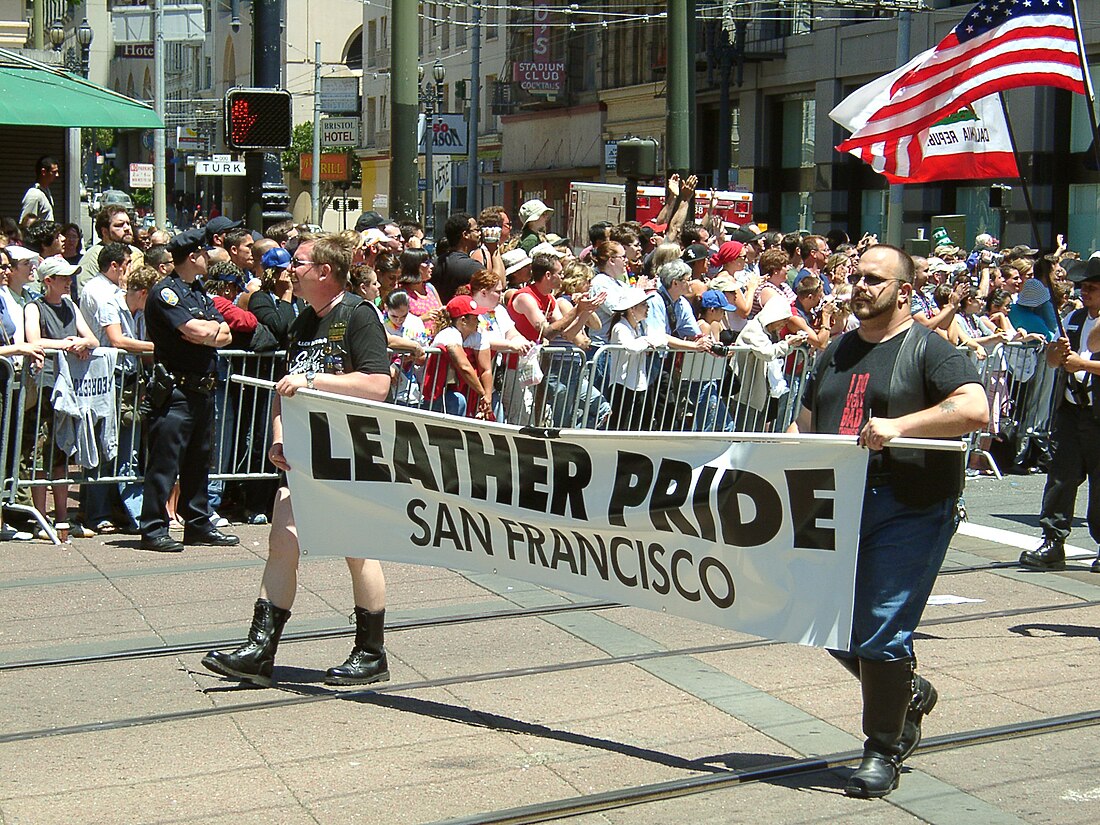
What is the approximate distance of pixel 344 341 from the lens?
659 centimetres

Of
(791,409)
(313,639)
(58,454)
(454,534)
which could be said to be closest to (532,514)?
(454,534)

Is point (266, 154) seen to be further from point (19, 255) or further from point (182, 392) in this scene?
point (182, 392)

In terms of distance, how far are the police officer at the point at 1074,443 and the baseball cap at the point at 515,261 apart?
4243mm

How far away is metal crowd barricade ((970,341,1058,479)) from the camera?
44.8 ft

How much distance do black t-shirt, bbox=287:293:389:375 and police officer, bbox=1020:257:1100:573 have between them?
4150 millimetres

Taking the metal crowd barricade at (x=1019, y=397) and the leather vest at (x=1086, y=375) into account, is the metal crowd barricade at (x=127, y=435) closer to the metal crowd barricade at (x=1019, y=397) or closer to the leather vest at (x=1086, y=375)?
the leather vest at (x=1086, y=375)

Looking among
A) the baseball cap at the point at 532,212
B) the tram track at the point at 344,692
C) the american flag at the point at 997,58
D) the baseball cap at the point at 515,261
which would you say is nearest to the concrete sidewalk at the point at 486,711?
the tram track at the point at 344,692

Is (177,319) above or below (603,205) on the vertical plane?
below

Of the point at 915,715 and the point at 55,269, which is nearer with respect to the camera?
the point at 915,715

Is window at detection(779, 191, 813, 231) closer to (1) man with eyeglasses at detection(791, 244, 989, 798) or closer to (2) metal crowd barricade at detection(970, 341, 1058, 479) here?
(2) metal crowd barricade at detection(970, 341, 1058, 479)

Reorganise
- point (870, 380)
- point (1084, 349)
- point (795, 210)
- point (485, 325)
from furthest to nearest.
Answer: point (795, 210), point (485, 325), point (1084, 349), point (870, 380)

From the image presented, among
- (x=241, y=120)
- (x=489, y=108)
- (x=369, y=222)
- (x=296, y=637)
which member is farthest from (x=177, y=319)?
(x=489, y=108)

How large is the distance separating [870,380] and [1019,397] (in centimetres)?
903

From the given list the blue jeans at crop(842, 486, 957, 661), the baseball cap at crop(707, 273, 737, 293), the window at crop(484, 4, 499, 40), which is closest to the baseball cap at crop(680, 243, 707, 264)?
the baseball cap at crop(707, 273, 737, 293)
